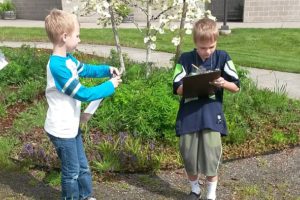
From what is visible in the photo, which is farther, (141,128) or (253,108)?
(253,108)

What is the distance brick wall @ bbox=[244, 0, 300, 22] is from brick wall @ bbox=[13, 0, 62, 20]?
855 centimetres

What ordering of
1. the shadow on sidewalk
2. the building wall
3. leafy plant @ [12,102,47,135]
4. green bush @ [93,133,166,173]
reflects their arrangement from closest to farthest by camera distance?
1. the shadow on sidewalk
2. green bush @ [93,133,166,173]
3. leafy plant @ [12,102,47,135]
4. the building wall

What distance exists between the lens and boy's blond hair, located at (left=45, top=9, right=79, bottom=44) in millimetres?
2969

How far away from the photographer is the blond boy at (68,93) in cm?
300

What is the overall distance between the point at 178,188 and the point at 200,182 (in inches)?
8.7

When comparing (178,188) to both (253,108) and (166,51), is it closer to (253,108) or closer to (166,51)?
(253,108)

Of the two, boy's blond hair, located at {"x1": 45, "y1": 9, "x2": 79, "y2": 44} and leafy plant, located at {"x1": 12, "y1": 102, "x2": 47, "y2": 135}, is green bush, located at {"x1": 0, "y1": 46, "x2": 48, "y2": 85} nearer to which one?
leafy plant, located at {"x1": 12, "y1": 102, "x2": 47, "y2": 135}

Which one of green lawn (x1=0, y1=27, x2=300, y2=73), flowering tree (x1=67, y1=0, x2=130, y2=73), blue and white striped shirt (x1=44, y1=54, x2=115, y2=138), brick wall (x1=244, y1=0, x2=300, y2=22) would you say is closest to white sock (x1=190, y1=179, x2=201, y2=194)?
blue and white striped shirt (x1=44, y1=54, x2=115, y2=138)

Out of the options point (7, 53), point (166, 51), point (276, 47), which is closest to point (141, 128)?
point (7, 53)

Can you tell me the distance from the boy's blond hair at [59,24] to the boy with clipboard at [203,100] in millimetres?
868

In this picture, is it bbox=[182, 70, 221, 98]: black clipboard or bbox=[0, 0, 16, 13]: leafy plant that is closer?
bbox=[182, 70, 221, 98]: black clipboard

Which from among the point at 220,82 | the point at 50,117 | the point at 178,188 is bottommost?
the point at 178,188

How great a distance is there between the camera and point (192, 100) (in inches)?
134

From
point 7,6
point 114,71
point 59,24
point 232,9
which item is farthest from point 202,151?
point 7,6
